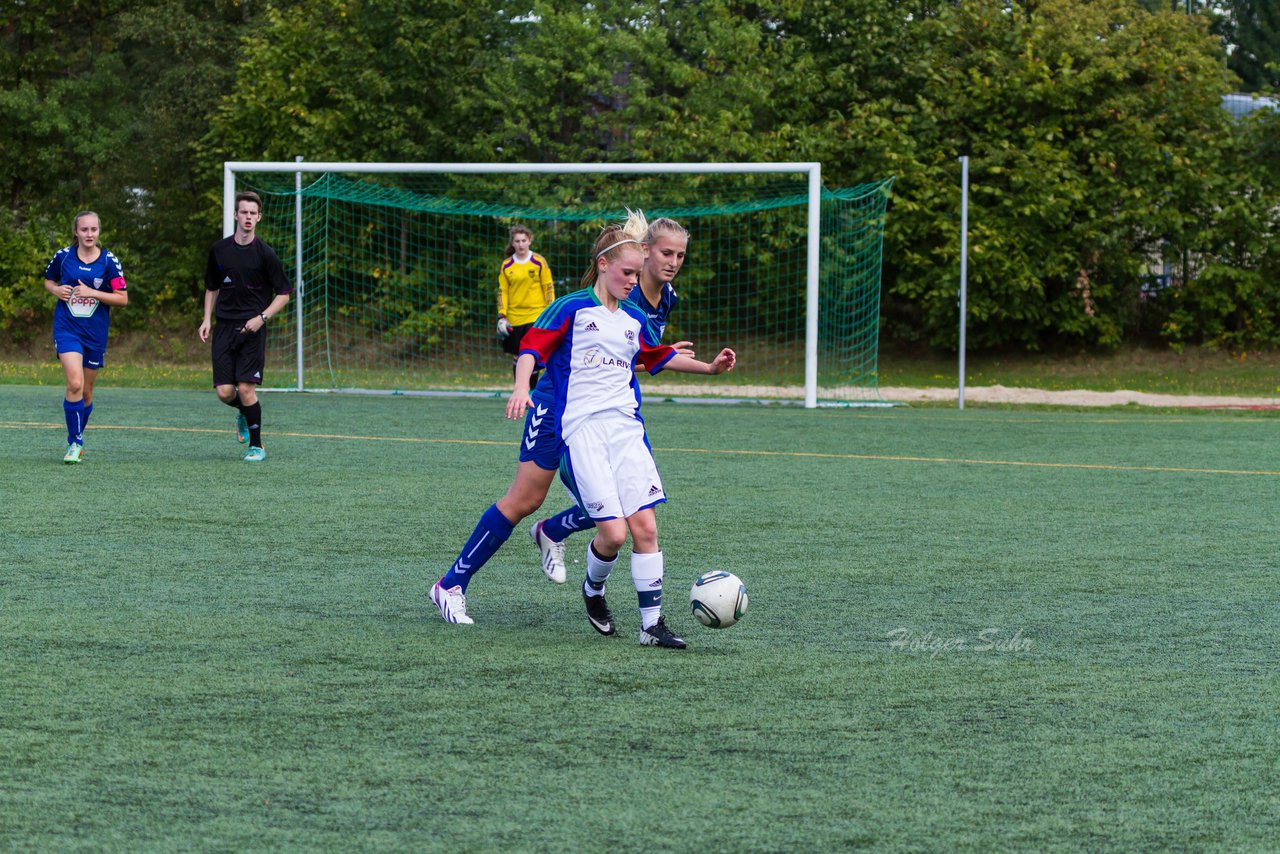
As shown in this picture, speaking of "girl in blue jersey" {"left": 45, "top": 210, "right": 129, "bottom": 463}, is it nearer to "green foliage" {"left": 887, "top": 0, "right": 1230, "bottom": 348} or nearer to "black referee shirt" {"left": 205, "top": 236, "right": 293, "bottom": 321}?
"black referee shirt" {"left": 205, "top": 236, "right": 293, "bottom": 321}

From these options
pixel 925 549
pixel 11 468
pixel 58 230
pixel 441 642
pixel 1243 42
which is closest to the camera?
pixel 441 642

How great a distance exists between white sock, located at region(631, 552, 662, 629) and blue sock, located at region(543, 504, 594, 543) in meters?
0.63

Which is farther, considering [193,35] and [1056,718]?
[193,35]

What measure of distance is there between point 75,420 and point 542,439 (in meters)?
6.31

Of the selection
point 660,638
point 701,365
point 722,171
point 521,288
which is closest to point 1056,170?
point 722,171

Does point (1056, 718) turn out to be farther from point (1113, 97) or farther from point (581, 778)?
point (1113, 97)

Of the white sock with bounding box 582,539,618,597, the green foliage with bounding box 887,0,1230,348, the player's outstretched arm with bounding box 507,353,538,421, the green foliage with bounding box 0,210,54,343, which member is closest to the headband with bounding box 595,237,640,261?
the player's outstretched arm with bounding box 507,353,538,421

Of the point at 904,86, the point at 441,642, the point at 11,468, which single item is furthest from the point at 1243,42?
the point at 441,642

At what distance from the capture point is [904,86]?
25.7m

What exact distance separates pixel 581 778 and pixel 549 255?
760 inches

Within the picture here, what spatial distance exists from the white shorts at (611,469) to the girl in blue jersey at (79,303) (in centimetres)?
642

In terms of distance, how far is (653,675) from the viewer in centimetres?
501

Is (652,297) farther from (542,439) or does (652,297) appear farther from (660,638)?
(660,638)

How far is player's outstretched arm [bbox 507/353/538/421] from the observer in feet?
17.2
